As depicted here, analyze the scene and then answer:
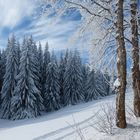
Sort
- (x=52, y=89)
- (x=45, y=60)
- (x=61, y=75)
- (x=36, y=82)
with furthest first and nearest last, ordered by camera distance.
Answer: (x=61, y=75), (x=45, y=60), (x=52, y=89), (x=36, y=82)

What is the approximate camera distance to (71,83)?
206 ft

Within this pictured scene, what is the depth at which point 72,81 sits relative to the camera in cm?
6259

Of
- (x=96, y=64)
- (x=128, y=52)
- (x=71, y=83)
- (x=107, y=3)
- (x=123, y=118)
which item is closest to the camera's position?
(x=123, y=118)

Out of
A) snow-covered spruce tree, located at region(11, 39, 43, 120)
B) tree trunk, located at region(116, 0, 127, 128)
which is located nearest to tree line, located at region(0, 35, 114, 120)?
snow-covered spruce tree, located at region(11, 39, 43, 120)

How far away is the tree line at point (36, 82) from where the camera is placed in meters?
48.6

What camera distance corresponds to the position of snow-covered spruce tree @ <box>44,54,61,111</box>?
2244 inches

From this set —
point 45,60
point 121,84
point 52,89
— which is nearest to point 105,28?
point 121,84

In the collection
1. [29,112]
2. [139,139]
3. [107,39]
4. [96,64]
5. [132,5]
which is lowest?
[29,112]

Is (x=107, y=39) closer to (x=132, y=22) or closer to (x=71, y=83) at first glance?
(x=132, y=22)

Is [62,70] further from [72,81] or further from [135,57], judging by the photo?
[135,57]

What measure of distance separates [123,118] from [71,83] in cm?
5270

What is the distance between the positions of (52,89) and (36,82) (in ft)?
17.4

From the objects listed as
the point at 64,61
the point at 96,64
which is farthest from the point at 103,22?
the point at 64,61

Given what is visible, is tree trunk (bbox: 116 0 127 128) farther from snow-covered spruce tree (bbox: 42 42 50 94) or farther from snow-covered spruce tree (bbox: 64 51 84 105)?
snow-covered spruce tree (bbox: 64 51 84 105)
